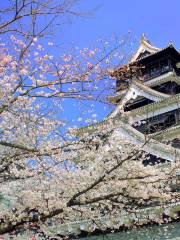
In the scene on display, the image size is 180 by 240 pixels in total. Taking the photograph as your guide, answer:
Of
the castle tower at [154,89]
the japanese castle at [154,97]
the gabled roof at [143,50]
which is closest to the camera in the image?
the japanese castle at [154,97]

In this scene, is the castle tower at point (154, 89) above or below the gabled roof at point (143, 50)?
below

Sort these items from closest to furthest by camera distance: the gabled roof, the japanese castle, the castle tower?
the japanese castle < the castle tower < the gabled roof

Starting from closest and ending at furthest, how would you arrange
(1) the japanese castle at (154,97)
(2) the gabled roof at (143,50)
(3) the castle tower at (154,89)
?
1. (1) the japanese castle at (154,97)
2. (3) the castle tower at (154,89)
3. (2) the gabled roof at (143,50)

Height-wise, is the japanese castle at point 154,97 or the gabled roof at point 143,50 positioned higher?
the gabled roof at point 143,50

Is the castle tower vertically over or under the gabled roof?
under

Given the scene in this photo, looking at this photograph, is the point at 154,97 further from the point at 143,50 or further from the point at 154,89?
the point at 143,50

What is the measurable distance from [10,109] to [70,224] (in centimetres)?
687

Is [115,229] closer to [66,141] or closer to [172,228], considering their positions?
[172,228]

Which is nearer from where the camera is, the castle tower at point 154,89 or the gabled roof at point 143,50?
the castle tower at point 154,89

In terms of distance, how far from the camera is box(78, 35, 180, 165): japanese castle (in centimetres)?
1809

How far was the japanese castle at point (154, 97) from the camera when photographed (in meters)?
18.1

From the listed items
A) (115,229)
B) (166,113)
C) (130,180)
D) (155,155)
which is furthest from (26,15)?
(166,113)

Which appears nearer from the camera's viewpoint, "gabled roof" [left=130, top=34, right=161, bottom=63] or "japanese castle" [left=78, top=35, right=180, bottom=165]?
"japanese castle" [left=78, top=35, right=180, bottom=165]

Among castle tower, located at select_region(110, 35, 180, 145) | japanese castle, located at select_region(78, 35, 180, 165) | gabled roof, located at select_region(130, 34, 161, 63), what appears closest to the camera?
japanese castle, located at select_region(78, 35, 180, 165)
